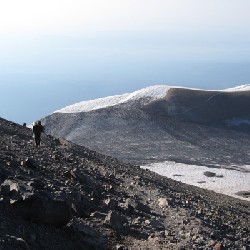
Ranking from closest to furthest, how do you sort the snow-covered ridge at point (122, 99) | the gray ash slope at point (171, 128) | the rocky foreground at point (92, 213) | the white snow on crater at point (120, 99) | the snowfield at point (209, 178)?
the rocky foreground at point (92, 213), the snowfield at point (209, 178), the gray ash slope at point (171, 128), the snow-covered ridge at point (122, 99), the white snow on crater at point (120, 99)

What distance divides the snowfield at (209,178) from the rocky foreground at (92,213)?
18.7 metres

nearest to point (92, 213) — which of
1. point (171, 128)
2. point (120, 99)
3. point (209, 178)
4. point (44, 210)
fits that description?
point (44, 210)

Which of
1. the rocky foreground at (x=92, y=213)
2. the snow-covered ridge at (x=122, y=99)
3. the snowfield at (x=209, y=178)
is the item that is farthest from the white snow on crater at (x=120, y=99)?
the rocky foreground at (x=92, y=213)

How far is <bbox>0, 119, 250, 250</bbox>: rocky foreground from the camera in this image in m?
11.0

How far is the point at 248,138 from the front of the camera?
63219mm

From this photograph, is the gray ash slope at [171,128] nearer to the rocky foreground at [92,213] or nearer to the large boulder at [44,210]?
the rocky foreground at [92,213]

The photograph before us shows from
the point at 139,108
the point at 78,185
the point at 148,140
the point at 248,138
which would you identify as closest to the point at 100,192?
the point at 78,185

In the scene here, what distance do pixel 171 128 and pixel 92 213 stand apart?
170 feet

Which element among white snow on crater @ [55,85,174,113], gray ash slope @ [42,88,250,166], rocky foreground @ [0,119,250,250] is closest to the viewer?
rocky foreground @ [0,119,250,250]

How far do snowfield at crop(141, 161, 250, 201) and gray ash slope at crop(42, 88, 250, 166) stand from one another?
3.42 meters

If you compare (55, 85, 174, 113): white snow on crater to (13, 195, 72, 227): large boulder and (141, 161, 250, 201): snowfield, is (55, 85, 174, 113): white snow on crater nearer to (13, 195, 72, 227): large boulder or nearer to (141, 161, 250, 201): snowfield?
(141, 161, 250, 201): snowfield

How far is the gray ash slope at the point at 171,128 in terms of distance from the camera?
180 feet

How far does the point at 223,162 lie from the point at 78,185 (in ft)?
122

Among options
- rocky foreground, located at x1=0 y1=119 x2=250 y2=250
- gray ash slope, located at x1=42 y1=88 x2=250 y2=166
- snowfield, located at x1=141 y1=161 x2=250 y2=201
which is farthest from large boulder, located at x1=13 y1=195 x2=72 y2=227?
gray ash slope, located at x1=42 y1=88 x2=250 y2=166
